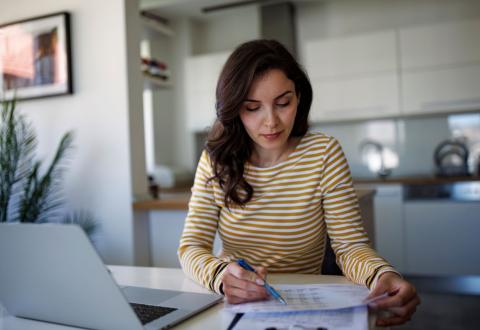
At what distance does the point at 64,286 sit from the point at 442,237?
140 inches

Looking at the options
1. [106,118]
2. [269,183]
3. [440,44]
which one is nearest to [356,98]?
[440,44]

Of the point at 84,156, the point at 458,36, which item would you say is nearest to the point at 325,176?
the point at 84,156

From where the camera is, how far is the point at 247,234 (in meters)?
1.31

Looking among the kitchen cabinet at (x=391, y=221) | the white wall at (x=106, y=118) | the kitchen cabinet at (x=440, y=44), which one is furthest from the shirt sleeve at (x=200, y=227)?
the kitchen cabinet at (x=440, y=44)

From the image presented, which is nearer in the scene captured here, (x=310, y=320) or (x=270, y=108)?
(x=310, y=320)

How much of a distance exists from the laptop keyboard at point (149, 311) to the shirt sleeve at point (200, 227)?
0.69ft

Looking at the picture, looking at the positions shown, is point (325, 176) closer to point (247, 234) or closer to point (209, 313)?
point (247, 234)

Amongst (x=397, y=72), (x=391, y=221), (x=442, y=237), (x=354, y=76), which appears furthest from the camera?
(x=354, y=76)

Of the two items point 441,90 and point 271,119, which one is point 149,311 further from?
point 441,90

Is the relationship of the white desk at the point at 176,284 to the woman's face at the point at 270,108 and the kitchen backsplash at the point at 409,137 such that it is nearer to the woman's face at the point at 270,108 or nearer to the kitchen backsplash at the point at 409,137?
the woman's face at the point at 270,108

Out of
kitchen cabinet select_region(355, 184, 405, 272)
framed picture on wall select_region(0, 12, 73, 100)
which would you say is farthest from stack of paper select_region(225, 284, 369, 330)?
kitchen cabinet select_region(355, 184, 405, 272)

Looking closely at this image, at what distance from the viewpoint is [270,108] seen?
1.21 m

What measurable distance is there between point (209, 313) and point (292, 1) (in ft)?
13.7

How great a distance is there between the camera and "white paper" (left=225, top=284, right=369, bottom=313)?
2.79 ft
